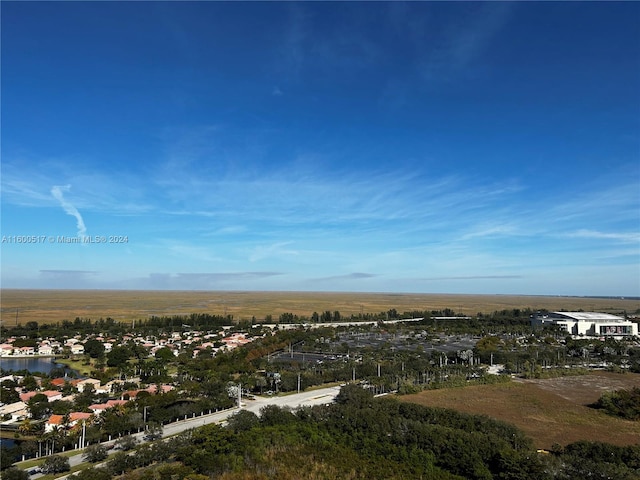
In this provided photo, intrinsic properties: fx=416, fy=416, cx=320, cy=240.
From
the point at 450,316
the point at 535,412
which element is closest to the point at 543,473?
the point at 535,412

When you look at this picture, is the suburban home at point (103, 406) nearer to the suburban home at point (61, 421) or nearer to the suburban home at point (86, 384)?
the suburban home at point (61, 421)

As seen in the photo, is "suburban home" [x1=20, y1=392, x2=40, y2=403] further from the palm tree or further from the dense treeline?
the dense treeline

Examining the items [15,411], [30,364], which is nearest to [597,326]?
[15,411]

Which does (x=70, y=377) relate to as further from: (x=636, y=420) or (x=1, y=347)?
(x=636, y=420)

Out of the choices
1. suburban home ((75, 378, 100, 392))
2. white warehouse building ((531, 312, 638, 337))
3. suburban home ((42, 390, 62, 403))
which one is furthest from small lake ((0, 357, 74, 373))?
white warehouse building ((531, 312, 638, 337))

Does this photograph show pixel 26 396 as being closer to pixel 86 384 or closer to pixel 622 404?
pixel 86 384

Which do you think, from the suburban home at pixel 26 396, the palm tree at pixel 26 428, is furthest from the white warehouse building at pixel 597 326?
the palm tree at pixel 26 428
